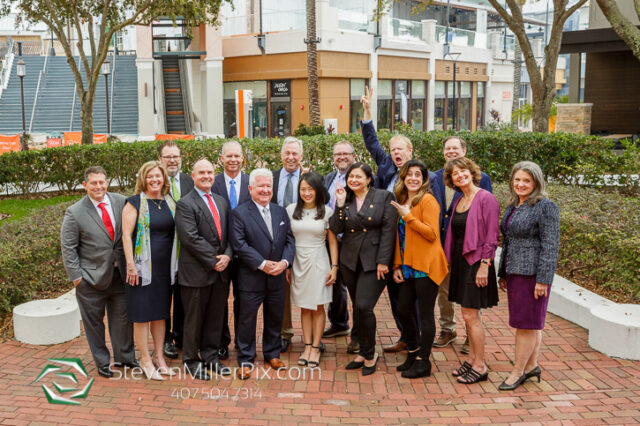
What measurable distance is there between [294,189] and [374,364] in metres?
1.84

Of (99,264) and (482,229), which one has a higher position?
(482,229)

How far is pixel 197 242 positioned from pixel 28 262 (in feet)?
9.13

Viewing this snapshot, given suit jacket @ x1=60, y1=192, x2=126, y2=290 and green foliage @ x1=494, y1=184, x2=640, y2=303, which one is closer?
suit jacket @ x1=60, y1=192, x2=126, y2=290

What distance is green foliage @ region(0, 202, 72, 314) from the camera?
678cm

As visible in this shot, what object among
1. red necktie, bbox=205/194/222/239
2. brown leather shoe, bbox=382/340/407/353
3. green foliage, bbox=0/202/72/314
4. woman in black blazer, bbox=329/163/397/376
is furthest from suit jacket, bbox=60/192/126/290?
brown leather shoe, bbox=382/340/407/353

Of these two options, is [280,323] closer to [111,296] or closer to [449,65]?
[111,296]

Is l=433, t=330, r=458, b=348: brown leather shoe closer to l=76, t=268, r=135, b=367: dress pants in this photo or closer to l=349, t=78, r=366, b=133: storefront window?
l=76, t=268, r=135, b=367: dress pants

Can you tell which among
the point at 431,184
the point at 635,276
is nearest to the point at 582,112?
the point at 635,276

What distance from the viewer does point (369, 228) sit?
18.2 ft

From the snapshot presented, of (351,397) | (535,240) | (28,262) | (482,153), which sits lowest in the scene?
(351,397)

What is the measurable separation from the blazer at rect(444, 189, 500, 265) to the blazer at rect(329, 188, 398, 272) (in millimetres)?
651

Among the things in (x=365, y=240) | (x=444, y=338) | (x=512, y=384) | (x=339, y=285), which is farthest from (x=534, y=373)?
(x=339, y=285)

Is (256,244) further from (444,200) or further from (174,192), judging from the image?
(444,200)

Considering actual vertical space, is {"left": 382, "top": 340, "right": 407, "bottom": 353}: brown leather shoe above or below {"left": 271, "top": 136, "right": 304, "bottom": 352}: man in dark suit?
below
